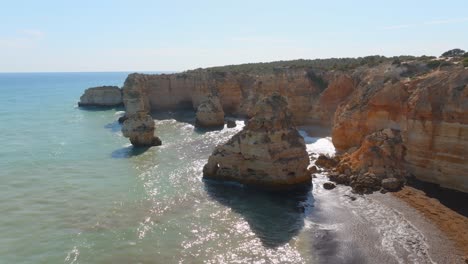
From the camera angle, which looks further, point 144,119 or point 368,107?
point 144,119

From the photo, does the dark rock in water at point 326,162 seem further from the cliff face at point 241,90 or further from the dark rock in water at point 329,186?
the cliff face at point 241,90

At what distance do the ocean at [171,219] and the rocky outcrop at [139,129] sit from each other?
13.5 feet

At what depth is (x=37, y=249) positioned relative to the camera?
814 inches

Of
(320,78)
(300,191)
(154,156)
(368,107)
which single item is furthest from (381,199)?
(320,78)

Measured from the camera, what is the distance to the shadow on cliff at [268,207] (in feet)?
72.6

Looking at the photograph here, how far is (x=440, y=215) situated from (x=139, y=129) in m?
30.2

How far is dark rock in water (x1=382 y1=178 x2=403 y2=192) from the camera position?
88.7ft

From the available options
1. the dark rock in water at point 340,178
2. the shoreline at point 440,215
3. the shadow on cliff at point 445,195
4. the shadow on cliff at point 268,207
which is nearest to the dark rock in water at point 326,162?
the dark rock in water at point 340,178

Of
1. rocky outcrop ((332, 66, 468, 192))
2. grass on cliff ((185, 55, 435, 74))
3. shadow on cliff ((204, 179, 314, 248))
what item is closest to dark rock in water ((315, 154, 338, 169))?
rocky outcrop ((332, 66, 468, 192))

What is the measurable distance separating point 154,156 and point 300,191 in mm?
17133

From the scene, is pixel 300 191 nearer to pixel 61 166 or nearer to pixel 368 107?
pixel 368 107

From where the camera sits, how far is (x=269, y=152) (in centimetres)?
2833

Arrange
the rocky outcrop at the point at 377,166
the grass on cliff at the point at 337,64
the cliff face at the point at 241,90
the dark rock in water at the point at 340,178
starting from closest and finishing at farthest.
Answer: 1. the rocky outcrop at the point at 377,166
2. the dark rock in water at the point at 340,178
3. the cliff face at the point at 241,90
4. the grass on cliff at the point at 337,64

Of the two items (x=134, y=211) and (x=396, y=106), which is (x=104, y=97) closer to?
(x=134, y=211)
